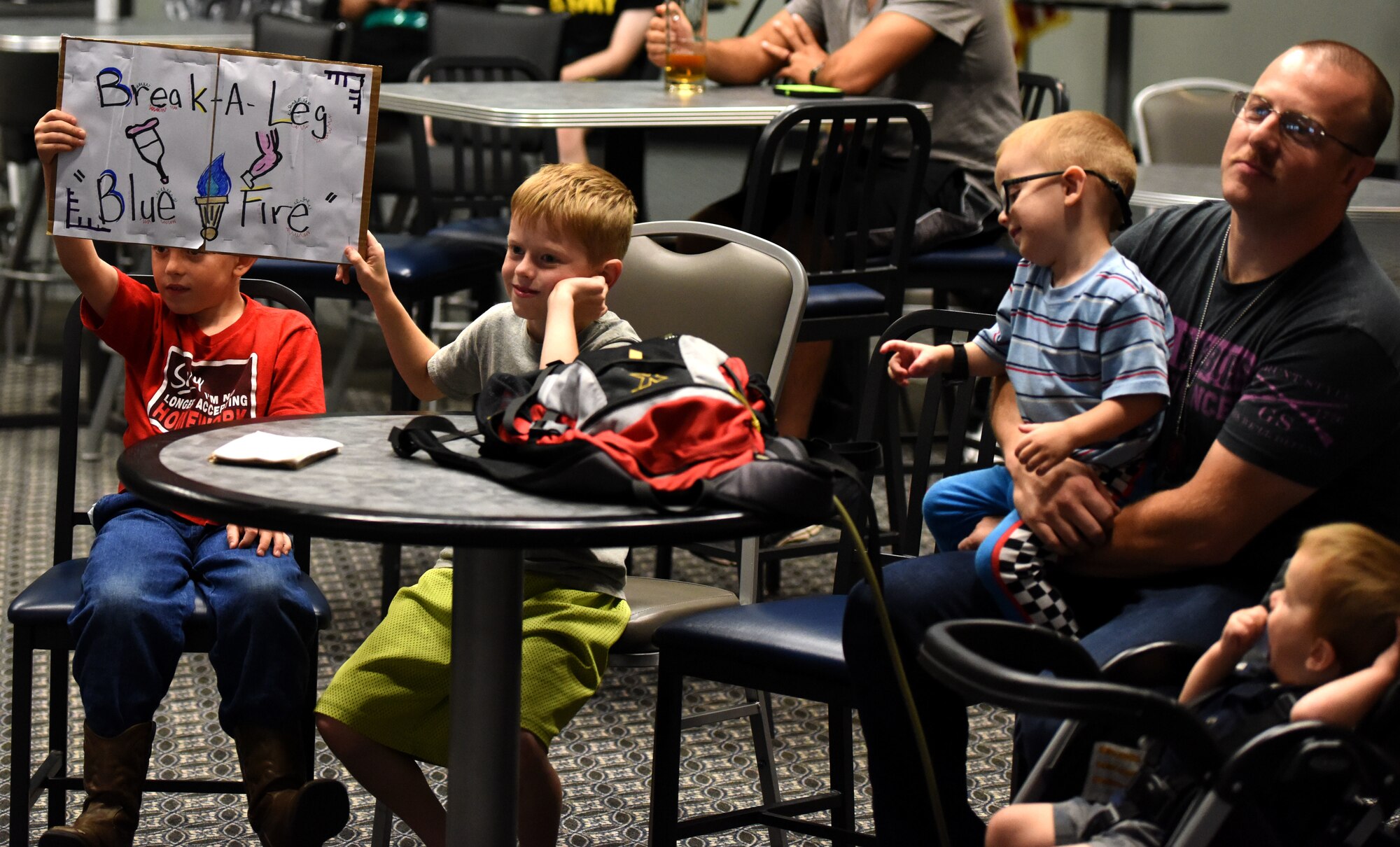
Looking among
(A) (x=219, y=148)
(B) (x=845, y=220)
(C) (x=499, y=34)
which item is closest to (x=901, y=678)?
(A) (x=219, y=148)

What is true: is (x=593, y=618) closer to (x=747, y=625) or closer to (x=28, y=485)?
(x=747, y=625)

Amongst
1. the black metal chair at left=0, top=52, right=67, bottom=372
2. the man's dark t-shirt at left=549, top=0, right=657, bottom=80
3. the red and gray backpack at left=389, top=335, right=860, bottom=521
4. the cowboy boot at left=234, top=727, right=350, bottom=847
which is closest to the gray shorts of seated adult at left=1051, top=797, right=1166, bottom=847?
the red and gray backpack at left=389, top=335, right=860, bottom=521

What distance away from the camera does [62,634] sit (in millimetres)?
1779

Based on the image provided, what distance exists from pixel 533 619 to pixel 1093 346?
68 cm

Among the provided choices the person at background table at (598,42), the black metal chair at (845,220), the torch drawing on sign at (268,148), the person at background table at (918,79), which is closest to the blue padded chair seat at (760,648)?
the torch drawing on sign at (268,148)

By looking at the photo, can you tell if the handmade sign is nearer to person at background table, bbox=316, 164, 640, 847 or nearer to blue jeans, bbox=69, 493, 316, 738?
person at background table, bbox=316, 164, 640, 847

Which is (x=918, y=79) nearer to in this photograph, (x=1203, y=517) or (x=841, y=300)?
(x=841, y=300)

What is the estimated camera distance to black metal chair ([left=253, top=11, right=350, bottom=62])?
4344 millimetres

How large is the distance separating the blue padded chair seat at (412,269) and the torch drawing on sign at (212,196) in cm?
122

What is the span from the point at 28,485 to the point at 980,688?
3.18m

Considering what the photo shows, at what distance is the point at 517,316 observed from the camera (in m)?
1.88

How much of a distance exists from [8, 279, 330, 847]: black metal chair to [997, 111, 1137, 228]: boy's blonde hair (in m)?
0.96

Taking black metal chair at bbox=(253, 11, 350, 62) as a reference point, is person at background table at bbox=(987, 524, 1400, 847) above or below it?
below

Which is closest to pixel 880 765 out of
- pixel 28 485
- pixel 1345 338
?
pixel 1345 338
